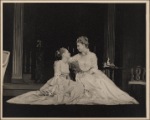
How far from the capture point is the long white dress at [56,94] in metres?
4.93

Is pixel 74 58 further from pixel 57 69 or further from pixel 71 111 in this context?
pixel 71 111

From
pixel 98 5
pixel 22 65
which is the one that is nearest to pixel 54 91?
pixel 22 65

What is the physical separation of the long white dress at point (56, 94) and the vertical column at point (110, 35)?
64cm

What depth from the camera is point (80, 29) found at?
5.02 meters

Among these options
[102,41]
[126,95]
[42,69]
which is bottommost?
[126,95]

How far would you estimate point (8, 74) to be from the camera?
492cm

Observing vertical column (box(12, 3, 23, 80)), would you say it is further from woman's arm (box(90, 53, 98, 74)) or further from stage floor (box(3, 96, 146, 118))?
woman's arm (box(90, 53, 98, 74))

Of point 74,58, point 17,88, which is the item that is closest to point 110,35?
point 74,58

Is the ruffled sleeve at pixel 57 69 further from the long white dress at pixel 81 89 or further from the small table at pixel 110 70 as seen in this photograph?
the small table at pixel 110 70

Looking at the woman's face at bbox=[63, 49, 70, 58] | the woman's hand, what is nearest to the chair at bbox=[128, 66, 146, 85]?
the woman's hand

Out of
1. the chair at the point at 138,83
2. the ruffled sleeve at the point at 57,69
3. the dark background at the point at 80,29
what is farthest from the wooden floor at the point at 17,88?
the chair at the point at 138,83

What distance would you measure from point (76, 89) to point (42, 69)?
58cm

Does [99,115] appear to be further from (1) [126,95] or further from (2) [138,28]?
(2) [138,28]

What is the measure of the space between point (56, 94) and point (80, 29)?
103cm
